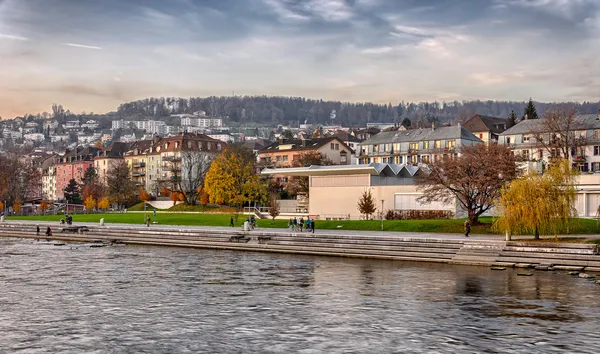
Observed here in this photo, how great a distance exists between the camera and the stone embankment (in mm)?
39375

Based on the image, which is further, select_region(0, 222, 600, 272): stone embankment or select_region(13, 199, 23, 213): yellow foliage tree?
select_region(13, 199, 23, 213): yellow foliage tree

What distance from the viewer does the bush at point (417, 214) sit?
2648 inches

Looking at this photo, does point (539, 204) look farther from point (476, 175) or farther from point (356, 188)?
point (356, 188)

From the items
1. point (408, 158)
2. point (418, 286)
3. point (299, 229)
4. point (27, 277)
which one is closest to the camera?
point (418, 286)

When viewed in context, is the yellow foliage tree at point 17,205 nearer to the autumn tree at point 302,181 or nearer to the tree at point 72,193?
the tree at point 72,193

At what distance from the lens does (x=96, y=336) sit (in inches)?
847

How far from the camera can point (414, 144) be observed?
131000 millimetres

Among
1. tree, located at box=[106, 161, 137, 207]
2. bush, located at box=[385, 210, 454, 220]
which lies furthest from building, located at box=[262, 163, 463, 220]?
tree, located at box=[106, 161, 137, 207]

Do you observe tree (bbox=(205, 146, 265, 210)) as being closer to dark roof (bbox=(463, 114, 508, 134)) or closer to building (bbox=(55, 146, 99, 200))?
dark roof (bbox=(463, 114, 508, 134))

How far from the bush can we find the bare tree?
53387mm

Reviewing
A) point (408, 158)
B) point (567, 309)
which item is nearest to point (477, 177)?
point (567, 309)

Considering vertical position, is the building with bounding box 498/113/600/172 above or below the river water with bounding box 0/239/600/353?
above

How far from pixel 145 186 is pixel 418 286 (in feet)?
456

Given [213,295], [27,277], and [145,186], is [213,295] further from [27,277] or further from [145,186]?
[145,186]
